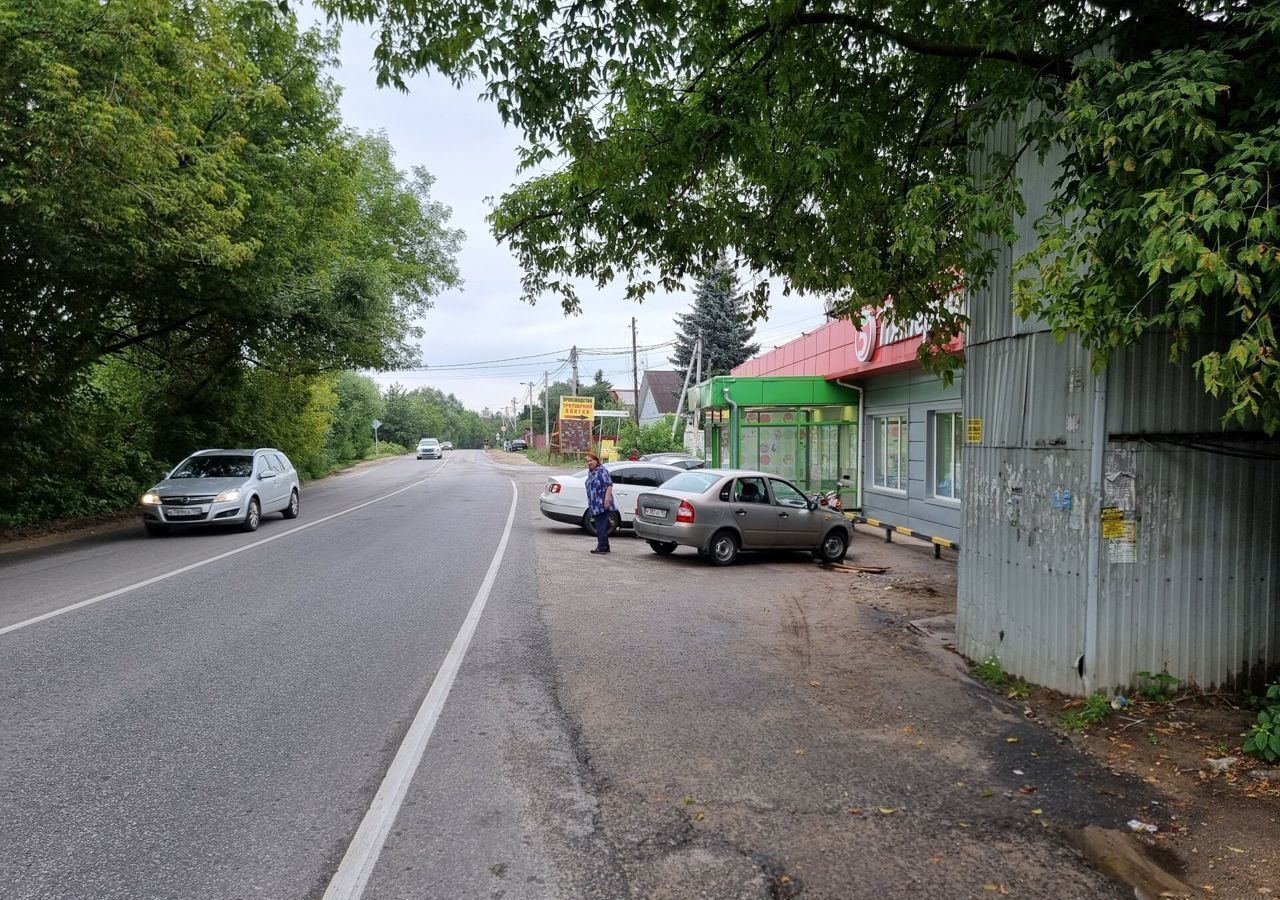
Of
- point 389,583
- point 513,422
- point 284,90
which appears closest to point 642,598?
point 389,583

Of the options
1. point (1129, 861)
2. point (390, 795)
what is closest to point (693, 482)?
point (390, 795)

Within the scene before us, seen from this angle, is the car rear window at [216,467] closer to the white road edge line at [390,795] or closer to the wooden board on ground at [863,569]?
the white road edge line at [390,795]

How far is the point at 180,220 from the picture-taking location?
1248cm

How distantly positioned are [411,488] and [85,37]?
20.6m

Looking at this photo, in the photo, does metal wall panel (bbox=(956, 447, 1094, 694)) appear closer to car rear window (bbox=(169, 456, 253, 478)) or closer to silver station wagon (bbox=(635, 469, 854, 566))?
silver station wagon (bbox=(635, 469, 854, 566))

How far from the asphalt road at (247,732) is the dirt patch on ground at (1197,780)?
114 inches

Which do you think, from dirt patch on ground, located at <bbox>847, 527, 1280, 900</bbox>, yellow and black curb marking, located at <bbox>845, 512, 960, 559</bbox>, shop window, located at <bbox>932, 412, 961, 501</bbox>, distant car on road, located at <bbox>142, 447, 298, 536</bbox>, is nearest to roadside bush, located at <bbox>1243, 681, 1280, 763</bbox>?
dirt patch on ground, located at <bbox>847, 527, 1280, 900</bbox>

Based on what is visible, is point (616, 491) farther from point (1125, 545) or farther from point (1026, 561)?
point (1125, 545)

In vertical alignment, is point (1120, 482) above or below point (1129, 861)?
above

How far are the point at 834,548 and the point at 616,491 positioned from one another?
15.9 ft

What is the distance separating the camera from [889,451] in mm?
17688

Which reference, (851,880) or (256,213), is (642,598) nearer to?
(851,880)

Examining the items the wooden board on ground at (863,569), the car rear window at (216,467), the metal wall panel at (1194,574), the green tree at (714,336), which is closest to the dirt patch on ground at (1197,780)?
the metal wall panel at (1194,574)

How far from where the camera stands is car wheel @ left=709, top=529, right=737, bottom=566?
1223 centimetres
